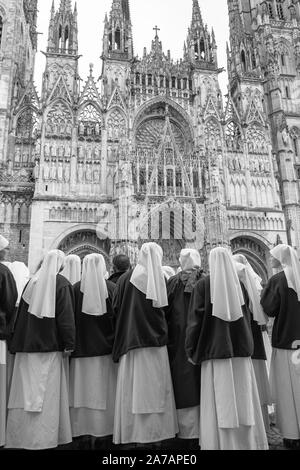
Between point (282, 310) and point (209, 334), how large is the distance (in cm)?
127

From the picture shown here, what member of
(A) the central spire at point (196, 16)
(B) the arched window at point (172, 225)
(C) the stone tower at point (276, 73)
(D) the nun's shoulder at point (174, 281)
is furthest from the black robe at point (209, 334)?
(A) the central spire at point (196, 16)

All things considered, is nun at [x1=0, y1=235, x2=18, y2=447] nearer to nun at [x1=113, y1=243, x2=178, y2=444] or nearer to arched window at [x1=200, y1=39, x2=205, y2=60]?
nun at [x1=113, y1=243, x2=178, y2=444]

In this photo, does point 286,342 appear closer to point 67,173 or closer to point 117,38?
point 67,173

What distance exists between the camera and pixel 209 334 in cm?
481

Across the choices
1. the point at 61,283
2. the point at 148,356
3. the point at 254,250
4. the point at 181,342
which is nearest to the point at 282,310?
the point at 181,342

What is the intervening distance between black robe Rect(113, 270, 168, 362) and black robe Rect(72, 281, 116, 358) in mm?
234

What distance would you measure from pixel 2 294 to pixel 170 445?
10.3ft

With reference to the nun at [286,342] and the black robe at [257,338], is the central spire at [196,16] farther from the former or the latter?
the black robe at [257,338]

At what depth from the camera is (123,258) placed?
6129mm

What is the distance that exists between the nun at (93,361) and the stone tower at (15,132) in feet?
68.3

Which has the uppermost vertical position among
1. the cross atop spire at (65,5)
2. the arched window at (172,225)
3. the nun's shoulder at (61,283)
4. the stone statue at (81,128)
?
the cross atop spire at (65,5)

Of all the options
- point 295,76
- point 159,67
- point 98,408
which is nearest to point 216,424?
point 98,408

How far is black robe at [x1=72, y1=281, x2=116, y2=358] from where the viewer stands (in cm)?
541

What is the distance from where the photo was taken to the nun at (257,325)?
566 centimetres
